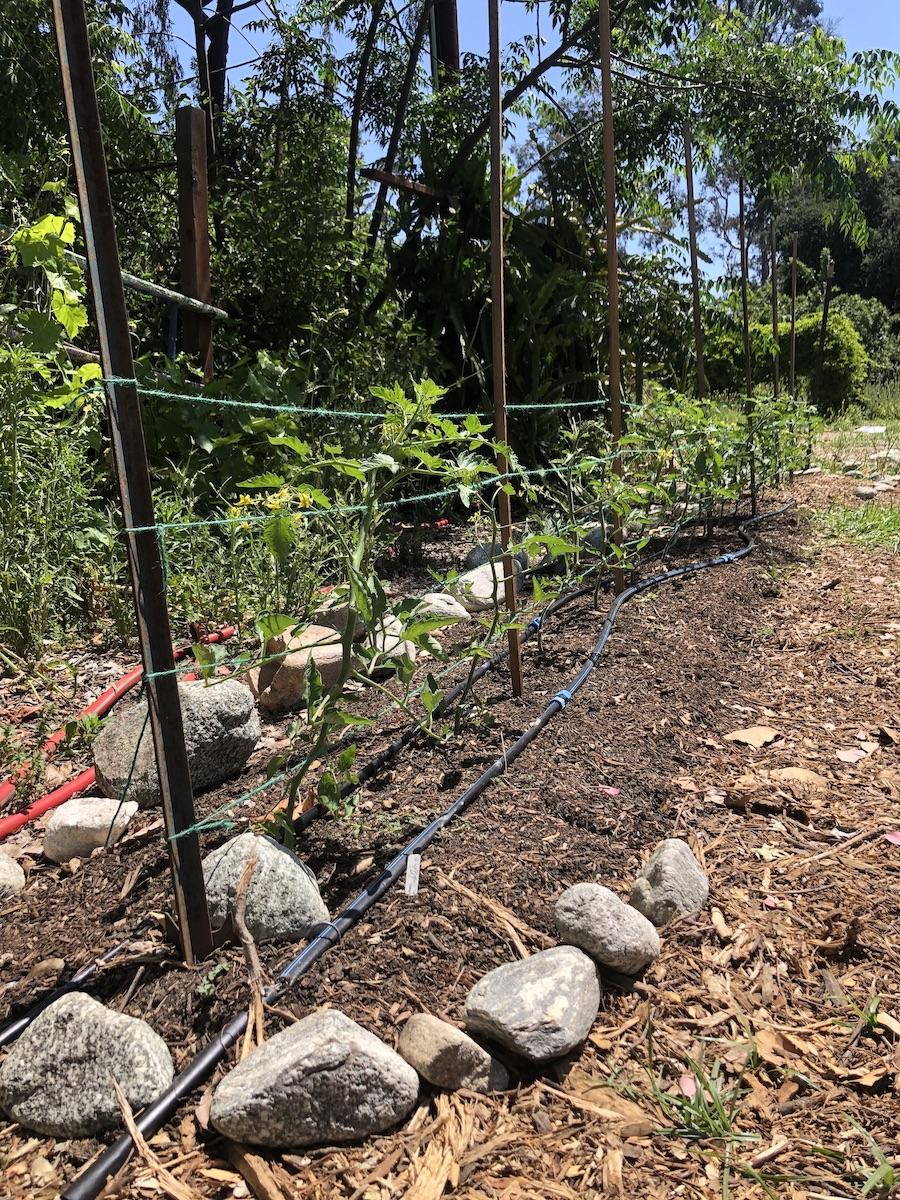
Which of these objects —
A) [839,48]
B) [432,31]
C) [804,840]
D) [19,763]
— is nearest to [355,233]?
[432,31]

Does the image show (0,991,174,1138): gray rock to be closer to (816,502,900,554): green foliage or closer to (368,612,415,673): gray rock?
(368,612,415,673): gray rock

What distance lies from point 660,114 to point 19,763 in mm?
6596

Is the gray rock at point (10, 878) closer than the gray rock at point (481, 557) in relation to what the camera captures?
Yes

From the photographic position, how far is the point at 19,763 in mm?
2664

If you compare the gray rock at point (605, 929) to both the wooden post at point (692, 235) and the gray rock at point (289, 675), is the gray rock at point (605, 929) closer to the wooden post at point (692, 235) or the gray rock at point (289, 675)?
the gray rock at point (289, 675)

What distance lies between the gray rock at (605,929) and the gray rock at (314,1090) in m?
0.48

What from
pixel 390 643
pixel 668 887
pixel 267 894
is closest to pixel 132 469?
pixel 267 894

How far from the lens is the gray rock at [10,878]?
7.32ft

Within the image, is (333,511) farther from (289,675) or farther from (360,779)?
(289,675)

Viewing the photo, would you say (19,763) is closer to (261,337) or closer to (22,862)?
(22,862)

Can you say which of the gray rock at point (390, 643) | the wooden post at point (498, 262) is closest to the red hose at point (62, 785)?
the gray rock at point (390, 643)

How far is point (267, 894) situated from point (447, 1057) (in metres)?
0.51

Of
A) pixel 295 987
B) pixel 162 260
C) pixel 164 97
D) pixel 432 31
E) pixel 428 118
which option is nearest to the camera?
pixel 295 987

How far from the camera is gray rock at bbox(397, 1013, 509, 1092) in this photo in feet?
5.26
